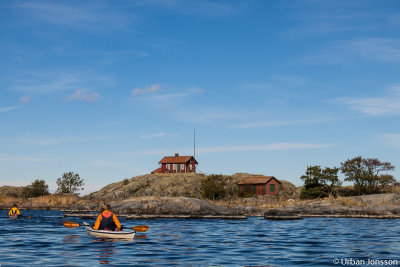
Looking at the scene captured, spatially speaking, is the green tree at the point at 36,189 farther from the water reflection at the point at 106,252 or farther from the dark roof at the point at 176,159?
the water reflection at the point at 106,252

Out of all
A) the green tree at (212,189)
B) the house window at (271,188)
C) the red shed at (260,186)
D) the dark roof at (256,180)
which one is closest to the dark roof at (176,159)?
the dark roof at (256,180)

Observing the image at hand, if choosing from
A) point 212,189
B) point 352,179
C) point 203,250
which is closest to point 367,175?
point 352,179

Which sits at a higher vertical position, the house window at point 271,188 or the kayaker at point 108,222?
the house window at point 271,188

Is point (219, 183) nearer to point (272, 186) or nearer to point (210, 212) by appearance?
point (272, 186)

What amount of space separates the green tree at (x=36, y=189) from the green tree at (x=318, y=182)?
5596 centimetres

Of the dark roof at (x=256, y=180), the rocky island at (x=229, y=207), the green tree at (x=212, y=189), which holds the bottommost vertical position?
the rocky island at (x=229, y=207)

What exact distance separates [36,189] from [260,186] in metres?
48.1

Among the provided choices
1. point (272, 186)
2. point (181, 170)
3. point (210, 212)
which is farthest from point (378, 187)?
point (181, 170)

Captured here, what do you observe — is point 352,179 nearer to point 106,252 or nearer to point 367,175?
point 367,175

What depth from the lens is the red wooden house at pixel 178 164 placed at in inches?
3981

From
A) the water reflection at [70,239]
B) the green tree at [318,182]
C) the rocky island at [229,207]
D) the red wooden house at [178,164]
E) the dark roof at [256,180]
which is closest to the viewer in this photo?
the water reflection at [70,239]

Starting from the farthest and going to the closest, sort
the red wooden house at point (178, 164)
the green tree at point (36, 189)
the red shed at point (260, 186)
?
the red wooden house at point (178, 164) → the green tree at point (36, 189) → the red shed at point (260, 186)

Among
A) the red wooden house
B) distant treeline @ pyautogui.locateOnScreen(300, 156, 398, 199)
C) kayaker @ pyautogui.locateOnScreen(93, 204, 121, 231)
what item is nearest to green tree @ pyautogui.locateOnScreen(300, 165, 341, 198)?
distant treeline @ pyautogui.locateOnScreen(300, 156, 398, 199)

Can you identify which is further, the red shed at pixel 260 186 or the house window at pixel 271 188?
the house window at pixel 271 188
